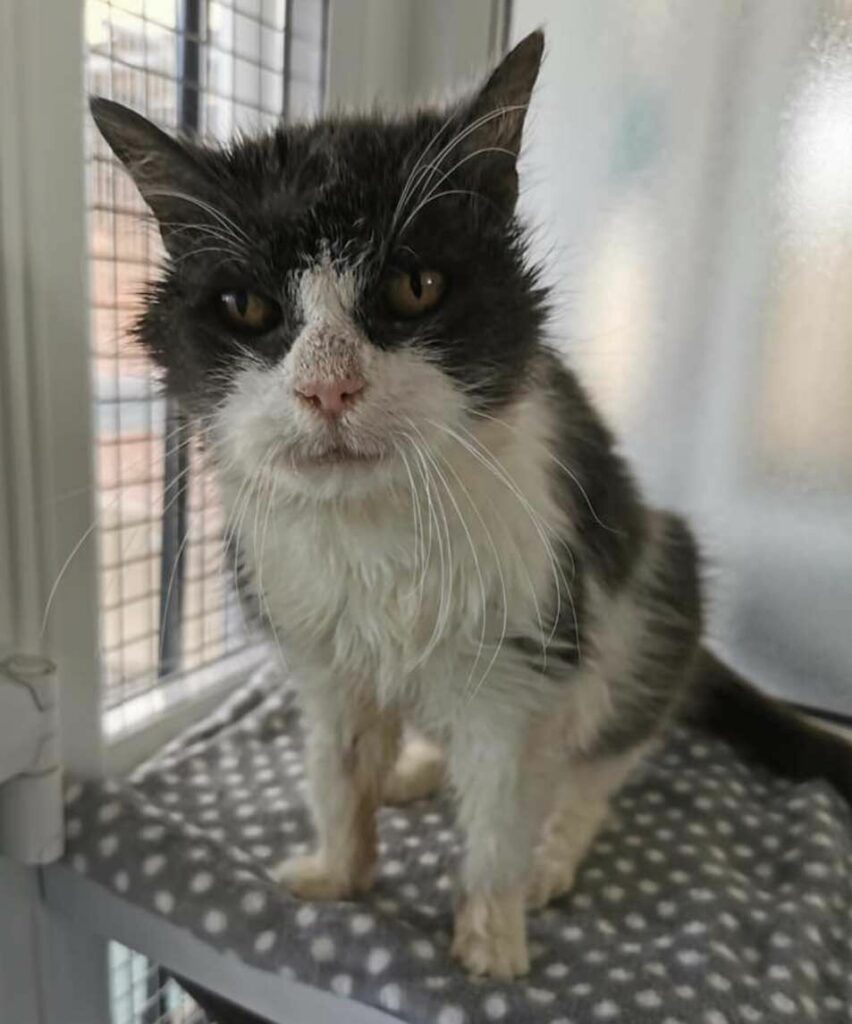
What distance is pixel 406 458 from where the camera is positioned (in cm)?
69

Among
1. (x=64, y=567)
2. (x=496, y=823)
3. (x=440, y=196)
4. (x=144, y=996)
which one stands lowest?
(x=144, y=996)

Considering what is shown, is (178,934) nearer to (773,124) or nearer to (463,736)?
(463,736)

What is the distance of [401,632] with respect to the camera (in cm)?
82

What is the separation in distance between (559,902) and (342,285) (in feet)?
2.27

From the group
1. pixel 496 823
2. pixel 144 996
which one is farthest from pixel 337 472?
pixel 144 996

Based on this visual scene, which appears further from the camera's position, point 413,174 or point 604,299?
point 604,299

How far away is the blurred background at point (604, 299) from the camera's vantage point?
100 cm

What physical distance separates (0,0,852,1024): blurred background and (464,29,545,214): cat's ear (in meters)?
0.26

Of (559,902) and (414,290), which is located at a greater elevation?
(414,290)

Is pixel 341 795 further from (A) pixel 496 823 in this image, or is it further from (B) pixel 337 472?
(B) pixel 337 472

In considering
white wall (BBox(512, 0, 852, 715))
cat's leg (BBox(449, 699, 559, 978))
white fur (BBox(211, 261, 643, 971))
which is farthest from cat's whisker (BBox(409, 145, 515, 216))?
white wall (BBox(512, 0, 852, 715))

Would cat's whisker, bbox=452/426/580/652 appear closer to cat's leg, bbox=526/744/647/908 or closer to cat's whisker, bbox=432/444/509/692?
cat's whisker, bbox=432/444/509/692

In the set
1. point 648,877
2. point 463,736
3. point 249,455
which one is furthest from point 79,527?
point 648,877

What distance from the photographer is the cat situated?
682mm
